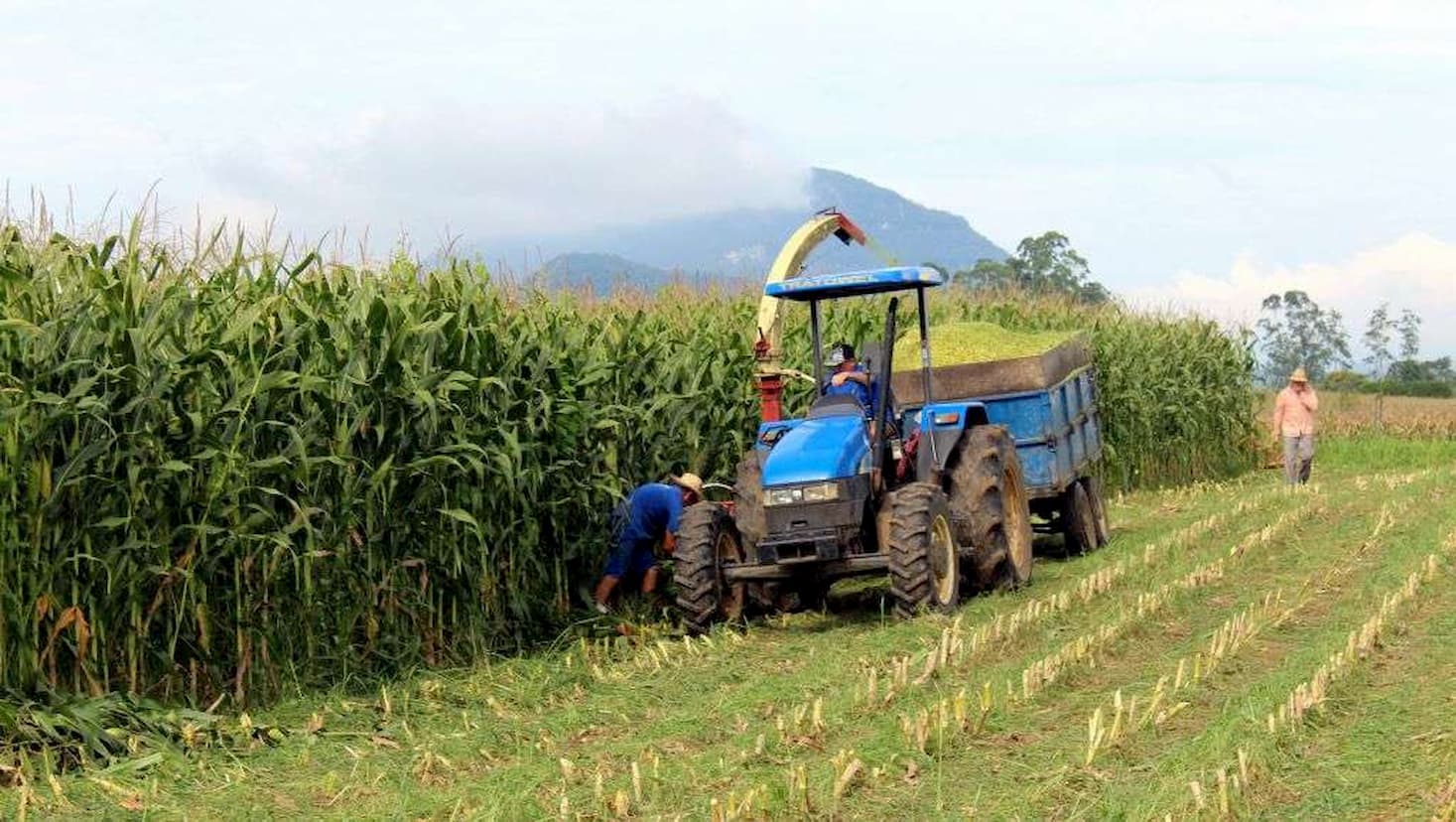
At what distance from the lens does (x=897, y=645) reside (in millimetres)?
9039

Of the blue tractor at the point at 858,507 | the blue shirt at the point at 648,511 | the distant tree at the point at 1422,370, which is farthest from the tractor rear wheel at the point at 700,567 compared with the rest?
the distant tree at the point at 1422,370

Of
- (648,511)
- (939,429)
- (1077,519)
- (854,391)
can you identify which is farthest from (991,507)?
→ (1077,519)

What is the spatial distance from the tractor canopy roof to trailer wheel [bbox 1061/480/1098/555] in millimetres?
3636

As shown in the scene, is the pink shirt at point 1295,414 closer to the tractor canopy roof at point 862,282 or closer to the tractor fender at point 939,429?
the tractor fender at point 939,429

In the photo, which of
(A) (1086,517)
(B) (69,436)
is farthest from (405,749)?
(A) (1086,517)

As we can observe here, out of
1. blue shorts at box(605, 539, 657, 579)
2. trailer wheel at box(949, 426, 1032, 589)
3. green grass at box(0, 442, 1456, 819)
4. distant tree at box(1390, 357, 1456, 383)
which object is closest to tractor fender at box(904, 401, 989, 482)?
trailer wheel at box(949, 426, 1032, 589)

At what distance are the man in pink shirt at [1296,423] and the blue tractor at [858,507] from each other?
31.4ft

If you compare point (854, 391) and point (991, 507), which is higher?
point (854, 391)

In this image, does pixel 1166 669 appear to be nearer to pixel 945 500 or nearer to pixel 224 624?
pixel 945 500

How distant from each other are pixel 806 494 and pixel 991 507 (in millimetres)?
1678

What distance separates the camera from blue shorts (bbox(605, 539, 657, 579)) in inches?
428

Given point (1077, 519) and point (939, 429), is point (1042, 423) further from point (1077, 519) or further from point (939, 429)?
point (939, 429)

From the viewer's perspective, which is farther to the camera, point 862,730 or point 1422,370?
point 1422,370

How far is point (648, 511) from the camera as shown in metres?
10.9
